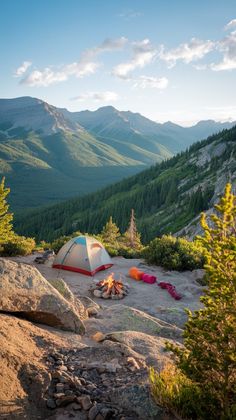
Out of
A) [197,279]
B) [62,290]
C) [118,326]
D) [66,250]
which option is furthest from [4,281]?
[197,279]

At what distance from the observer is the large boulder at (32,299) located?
37.8 feet

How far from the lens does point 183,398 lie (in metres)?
7.57

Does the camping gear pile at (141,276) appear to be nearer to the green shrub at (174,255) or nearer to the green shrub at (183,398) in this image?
the green shrub at (174,255)

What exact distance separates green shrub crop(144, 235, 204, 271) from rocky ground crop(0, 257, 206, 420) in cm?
1142

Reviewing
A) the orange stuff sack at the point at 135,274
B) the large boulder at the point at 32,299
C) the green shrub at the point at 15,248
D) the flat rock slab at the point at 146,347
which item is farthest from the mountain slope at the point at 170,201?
the large boulder at the point at 32,299

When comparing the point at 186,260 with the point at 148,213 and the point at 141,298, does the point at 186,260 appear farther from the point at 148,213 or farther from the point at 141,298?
the point at 148,213

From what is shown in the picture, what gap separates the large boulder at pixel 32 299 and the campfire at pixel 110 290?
25.3ft

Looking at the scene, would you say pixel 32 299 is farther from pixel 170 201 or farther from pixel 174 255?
pixel 170 201

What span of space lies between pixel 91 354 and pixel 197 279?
633 inches

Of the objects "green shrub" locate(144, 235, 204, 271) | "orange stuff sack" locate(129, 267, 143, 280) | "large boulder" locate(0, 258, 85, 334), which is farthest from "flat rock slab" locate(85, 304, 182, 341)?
"green shrub" locate(144, 235, 204, 271)

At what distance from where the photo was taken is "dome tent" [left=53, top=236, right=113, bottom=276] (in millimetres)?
25375

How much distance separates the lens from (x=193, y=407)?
7.37 meters

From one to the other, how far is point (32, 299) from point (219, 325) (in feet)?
22.9

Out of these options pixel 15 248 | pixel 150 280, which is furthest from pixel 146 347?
pixel 15 248
